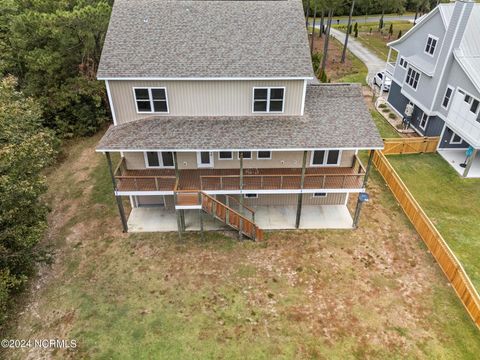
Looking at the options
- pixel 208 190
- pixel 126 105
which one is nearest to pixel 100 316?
pixel 208 190

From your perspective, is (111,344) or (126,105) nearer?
(111,344)

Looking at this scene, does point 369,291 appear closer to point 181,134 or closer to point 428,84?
point 181,134

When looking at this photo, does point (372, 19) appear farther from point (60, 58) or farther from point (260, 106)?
point (260, 106)

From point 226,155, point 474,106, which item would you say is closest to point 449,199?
point 474,106

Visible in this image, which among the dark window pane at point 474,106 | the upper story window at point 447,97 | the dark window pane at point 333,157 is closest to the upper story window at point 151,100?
the dark window pane at point 333,157

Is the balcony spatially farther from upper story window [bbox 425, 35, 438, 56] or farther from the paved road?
the paved road

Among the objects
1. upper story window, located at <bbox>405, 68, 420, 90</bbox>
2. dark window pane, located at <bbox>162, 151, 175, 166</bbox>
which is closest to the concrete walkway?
upper story window, located at <bbox>405, 68, 420, 90</bbox>
